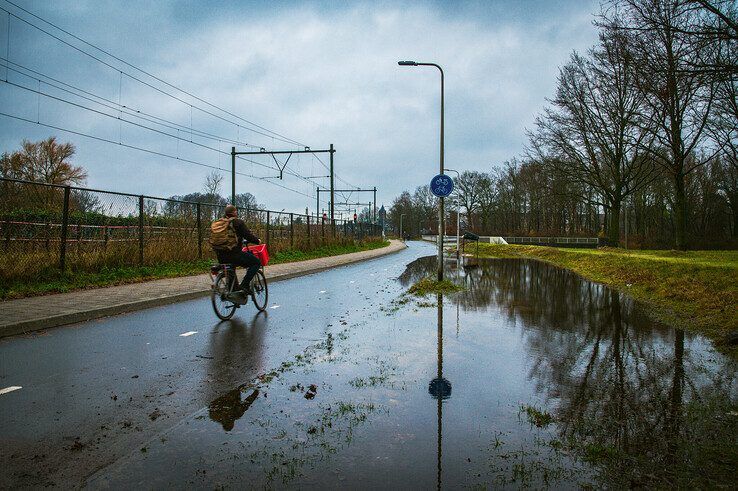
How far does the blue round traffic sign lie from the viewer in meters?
14.0

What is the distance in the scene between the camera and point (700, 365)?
17.9ft

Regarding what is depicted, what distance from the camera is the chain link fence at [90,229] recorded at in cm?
1041

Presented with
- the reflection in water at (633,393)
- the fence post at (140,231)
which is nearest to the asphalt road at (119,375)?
the reflection in water at (633,393)

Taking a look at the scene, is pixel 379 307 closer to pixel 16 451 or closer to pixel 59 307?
pixel 59 307

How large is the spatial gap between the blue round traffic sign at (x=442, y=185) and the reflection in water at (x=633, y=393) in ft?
18.1

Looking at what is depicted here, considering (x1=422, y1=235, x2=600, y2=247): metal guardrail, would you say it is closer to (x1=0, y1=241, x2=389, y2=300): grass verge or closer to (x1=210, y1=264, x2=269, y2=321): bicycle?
(x1=0, y1=241, x2=389, y2=300): grass verge

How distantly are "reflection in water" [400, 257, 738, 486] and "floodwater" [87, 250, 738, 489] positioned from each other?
0.05ft

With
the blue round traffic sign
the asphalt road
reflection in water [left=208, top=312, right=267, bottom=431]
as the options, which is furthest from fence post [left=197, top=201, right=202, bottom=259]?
reflection in water [left=208, top=312, right=267, bottom=431]

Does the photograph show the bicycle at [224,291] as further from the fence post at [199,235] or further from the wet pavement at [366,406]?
the fence post at [199,235]

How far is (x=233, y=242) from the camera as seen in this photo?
848cm

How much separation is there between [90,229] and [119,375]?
29.4 ft

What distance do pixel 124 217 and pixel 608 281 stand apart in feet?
50.7

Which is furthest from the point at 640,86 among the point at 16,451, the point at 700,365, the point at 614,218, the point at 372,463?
the point at 614,218

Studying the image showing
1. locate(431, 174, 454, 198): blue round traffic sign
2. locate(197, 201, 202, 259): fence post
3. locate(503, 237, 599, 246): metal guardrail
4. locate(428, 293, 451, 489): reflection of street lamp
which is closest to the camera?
locate(428, 293, 451, 489): reflection of street lamp
